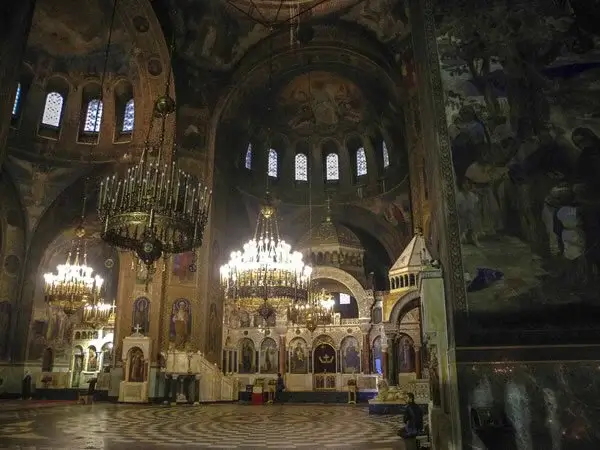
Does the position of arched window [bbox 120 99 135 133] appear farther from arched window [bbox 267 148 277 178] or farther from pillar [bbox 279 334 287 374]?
pillar [bbox 279 334 287 374]

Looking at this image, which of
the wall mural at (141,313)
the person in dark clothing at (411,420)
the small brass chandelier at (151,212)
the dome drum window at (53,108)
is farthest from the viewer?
the dome drum window at (53,108)

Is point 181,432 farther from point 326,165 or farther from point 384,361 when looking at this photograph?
point 326,165

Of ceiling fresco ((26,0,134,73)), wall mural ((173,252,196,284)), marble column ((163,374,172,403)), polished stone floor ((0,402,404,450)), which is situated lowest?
polished stone floor ((0,402,404,450))

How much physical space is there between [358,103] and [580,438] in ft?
57.2

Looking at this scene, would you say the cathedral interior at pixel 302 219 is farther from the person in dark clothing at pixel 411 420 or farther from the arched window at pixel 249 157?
the person in dark clothing at pixel 411 420

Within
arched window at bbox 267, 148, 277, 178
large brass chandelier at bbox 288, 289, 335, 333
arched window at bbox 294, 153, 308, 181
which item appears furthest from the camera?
arched window at bbox 294, 153, 308, 181

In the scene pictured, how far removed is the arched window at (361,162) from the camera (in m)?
22.7

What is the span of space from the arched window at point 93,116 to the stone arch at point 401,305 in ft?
41.6

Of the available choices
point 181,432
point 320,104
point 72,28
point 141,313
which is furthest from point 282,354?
point 72,28

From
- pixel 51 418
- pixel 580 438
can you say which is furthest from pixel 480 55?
pixel 51 418

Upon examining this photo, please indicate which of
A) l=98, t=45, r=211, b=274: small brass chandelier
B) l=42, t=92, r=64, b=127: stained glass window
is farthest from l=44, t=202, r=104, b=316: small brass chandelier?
l=42, t=92, r=64, b=127: stained glass window

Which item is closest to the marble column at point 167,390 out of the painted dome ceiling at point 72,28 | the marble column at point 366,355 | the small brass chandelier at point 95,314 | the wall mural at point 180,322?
the wall mural at point 180,322

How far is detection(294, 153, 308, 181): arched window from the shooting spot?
76.2ft

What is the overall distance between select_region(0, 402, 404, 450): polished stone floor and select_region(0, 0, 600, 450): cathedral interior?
12cm
